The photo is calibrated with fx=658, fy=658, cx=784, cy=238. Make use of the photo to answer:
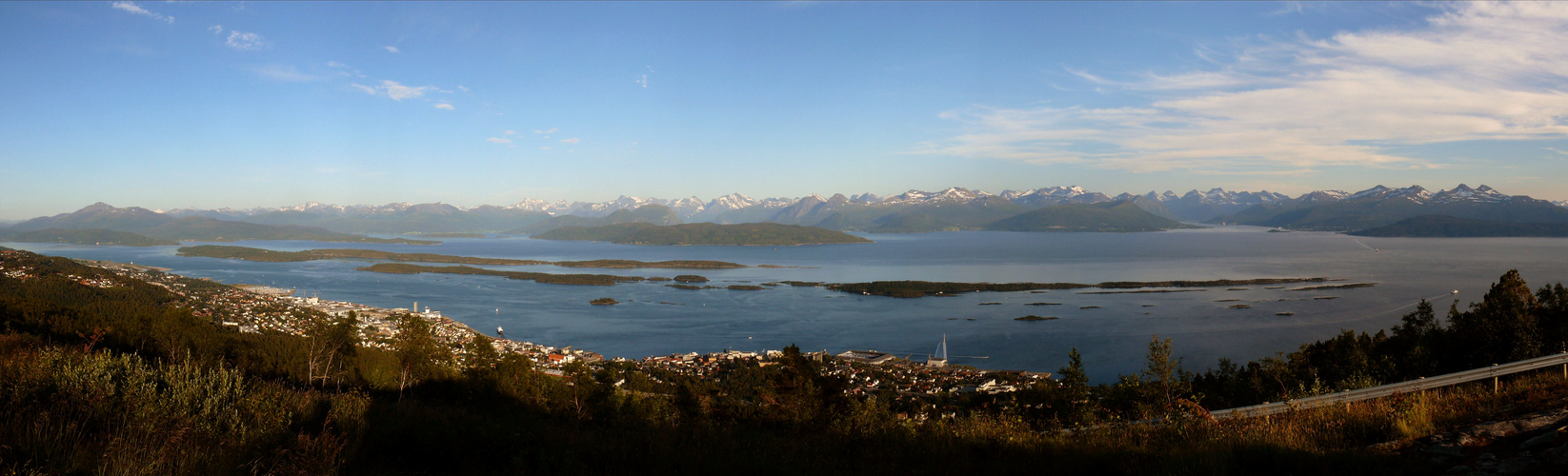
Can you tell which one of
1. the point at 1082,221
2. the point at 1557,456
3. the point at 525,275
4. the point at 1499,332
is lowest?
the point at 525,275

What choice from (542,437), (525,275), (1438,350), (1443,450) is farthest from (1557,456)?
(525,275)

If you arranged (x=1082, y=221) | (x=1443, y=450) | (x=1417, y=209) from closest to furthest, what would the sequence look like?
(x=1443, y=450) < (x=1417, y=209) < (x=1082, y=221)

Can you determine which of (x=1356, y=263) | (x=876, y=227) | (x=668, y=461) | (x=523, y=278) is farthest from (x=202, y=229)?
(x=1356, y=263)

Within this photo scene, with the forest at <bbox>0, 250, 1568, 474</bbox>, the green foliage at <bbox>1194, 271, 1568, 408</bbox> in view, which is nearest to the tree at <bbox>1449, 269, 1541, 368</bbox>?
the green foliage at <bbox>1194, 271, 1568, 408</bbox>

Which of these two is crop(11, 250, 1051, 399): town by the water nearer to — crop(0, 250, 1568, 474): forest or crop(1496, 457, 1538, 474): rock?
crop(0, 250, 1568, 474): forest

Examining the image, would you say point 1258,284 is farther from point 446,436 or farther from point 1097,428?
point 446,436

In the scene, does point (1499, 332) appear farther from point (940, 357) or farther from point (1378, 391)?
point (940, 357)
